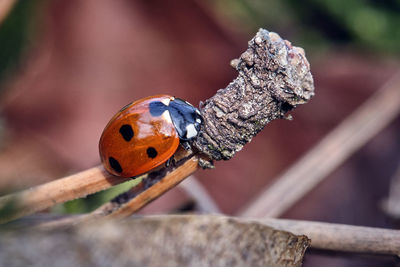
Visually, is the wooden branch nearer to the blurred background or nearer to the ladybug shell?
the ladybug shell

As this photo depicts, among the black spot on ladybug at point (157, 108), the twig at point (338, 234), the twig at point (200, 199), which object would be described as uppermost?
the black spot on ladybug at point (157, 108)

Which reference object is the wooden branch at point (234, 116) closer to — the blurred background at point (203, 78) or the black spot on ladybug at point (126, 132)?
the black spot on ladybug at point (126, 132)

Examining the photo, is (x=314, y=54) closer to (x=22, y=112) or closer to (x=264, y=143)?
(x=264, y=143)

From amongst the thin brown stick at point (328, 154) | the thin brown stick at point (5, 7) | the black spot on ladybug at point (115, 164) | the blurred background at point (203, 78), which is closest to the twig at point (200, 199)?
the thin brown stick at point (328, 154)

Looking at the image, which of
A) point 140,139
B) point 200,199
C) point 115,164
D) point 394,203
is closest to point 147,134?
point 140,139

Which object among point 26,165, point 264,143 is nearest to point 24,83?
point 26,165

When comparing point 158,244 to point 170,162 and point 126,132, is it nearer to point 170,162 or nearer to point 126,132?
point 170,162
